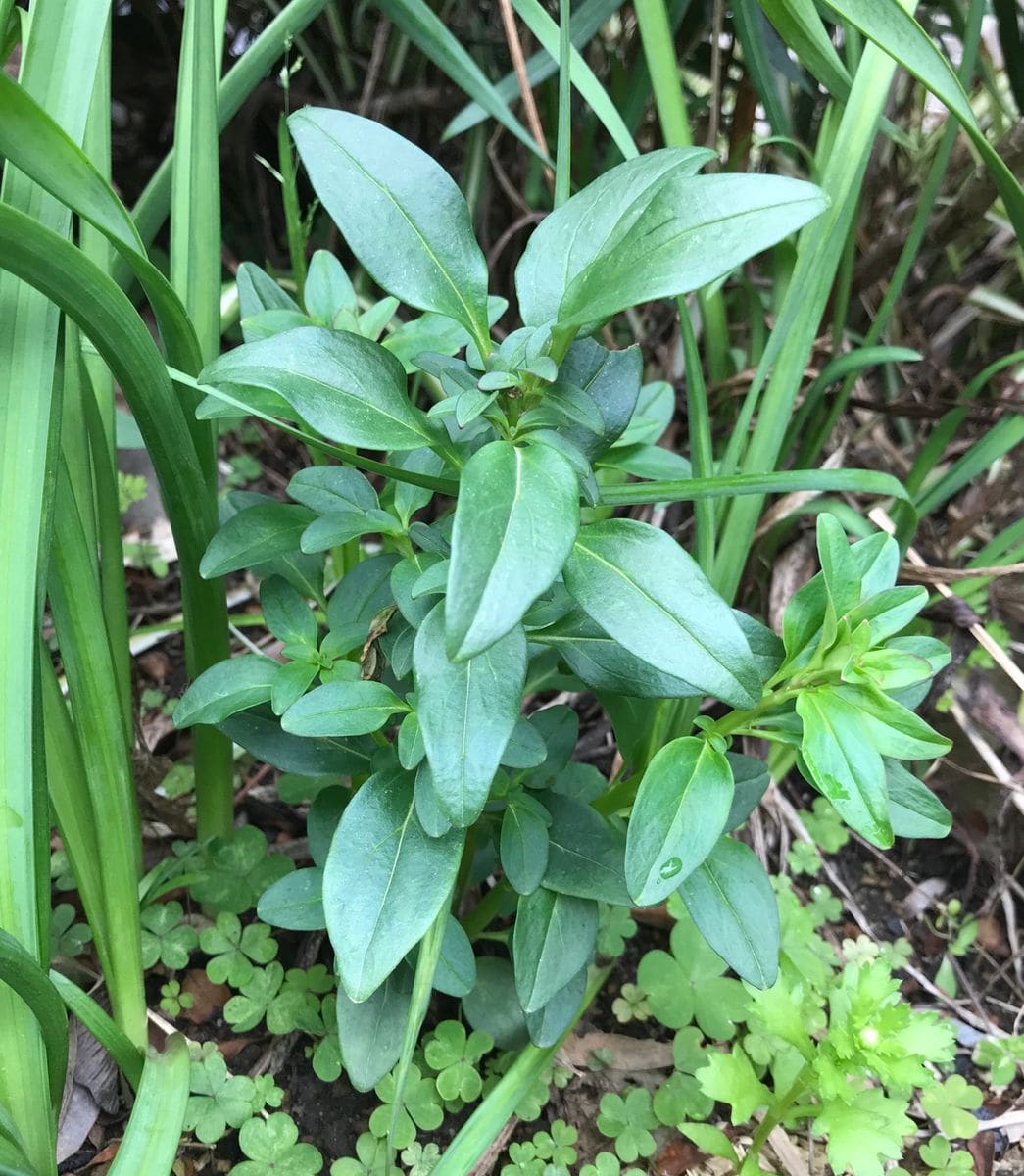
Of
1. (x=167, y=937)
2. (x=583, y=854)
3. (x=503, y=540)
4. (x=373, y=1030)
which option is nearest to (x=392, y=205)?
(x=503, y=540)

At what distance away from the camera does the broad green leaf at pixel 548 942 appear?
2.07ft

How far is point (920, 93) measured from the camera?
1.32m

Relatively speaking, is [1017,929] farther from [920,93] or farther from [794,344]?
[920,93]

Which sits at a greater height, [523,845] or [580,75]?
[580,75]

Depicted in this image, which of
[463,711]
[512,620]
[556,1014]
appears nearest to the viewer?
[512,620]

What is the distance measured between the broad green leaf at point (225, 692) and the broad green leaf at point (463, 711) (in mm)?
197

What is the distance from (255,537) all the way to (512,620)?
0.33m

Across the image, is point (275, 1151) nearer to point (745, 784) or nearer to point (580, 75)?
point (745, 784)

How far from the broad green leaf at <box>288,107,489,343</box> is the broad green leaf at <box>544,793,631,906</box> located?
0.39m

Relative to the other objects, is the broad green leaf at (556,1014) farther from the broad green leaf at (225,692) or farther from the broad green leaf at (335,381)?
the broad green leaf at (335,381)

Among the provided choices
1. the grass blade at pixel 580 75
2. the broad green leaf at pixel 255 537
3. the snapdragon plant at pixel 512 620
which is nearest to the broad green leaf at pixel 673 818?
the snapdragon plant at pixel 512 620

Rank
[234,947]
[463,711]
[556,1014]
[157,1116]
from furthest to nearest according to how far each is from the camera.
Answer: [234,947]
[556,1014]
[157,1116]
[463,711]

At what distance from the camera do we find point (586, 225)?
1.64ft

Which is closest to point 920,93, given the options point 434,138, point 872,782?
point 434,138
